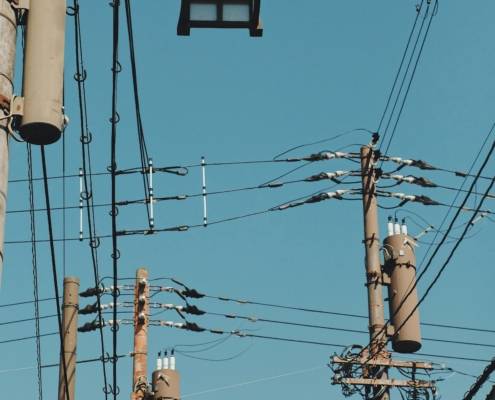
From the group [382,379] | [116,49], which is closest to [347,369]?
[382,379]

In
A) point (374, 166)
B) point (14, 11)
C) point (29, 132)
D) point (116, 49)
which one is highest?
point (374, 166)

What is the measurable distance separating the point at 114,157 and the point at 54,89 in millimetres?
4311

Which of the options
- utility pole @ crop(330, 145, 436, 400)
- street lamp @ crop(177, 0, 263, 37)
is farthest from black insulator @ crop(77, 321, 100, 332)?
street lamp @ crop(177, 0, 263, 37)

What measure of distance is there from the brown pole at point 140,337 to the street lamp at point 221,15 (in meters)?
15.8

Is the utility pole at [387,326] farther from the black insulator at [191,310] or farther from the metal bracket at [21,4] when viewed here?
the metal bracket at [21,4]

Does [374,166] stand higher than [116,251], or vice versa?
[374,166]

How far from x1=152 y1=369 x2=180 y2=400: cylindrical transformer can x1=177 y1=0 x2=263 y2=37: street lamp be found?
1649 centimetres

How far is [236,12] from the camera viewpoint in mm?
9609

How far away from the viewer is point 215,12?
968cm

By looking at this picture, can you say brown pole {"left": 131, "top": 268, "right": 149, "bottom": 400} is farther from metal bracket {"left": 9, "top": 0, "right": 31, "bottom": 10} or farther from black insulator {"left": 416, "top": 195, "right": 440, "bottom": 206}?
metal bracket {"left": 9, "top": 0, "right": 31, "bottom": 10}

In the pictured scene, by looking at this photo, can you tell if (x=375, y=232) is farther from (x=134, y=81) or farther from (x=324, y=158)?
(x=134, y=81)

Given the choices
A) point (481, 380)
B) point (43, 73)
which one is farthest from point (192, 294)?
point (43, 73)

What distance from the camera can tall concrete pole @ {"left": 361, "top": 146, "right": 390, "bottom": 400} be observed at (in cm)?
2248

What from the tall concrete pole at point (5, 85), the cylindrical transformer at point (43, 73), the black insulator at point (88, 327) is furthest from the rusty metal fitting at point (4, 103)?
the black insulator at point (88, 327)
